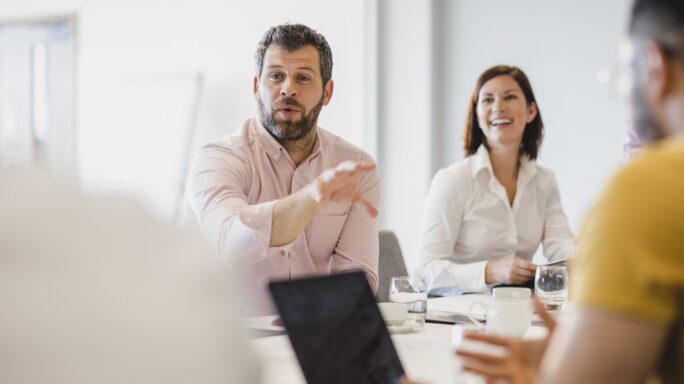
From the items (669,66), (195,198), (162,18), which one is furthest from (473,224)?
(162,18)

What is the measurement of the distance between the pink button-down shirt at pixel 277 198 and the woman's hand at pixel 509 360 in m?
1.38

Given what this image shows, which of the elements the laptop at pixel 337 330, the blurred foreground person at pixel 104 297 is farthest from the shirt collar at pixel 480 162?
the blurred foreground person at pixel 104 297

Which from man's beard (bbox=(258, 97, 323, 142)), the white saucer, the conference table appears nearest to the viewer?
the conference table

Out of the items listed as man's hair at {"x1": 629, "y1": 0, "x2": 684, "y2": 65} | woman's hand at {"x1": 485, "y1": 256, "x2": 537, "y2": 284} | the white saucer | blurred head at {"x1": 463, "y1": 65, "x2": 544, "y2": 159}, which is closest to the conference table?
the white saucer

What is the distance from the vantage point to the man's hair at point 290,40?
9.51 ft

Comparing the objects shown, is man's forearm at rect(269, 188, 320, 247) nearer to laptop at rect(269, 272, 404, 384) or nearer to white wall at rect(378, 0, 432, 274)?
laptop at rect(269, 272, 404, 384)

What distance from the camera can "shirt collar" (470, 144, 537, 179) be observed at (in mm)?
3518

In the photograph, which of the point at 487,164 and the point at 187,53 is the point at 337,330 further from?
the point at 187,53

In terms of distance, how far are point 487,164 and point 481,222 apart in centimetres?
26

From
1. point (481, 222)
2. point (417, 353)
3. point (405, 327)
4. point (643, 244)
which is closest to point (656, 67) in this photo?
point (643, 244)

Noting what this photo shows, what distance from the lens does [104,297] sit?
57 centimetres

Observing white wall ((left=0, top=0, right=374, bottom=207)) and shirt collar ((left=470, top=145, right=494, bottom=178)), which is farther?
white wall ((left=0, top=0, right=374, bottom=207))

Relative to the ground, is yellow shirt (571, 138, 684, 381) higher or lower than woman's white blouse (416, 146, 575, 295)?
higher

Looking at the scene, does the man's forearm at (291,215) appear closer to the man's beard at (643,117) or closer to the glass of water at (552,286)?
the glass of water at (552,286)
